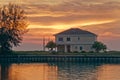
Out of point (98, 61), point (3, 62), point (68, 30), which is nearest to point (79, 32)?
point (68, 30)

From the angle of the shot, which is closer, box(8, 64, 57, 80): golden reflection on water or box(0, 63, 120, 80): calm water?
box(8, 64, 57, 80): golden reflection on water

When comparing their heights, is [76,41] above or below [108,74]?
above

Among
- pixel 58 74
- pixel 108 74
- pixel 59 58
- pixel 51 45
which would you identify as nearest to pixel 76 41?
pixel 51 45

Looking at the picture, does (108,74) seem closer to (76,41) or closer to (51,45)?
(76,41)

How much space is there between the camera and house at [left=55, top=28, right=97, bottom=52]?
388 ft

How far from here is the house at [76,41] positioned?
11825cm

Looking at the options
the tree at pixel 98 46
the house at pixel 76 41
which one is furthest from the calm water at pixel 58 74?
the house at pixel 76 41

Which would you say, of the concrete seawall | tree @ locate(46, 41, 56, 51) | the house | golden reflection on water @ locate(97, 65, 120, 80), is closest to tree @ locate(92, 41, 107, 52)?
the house

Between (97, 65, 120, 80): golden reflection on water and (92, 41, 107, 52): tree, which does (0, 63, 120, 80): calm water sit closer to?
(97, 65, 120, 80): golden reflection on water

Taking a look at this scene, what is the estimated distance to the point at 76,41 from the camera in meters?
119

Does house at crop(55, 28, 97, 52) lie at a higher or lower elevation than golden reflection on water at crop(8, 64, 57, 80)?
higher

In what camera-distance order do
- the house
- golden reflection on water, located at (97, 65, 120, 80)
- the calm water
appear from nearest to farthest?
the calm water → golden reflection on water, located at (97, 65, 120, 80) → the house

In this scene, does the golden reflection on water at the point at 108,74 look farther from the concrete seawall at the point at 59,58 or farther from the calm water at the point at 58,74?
the concrete seawall at the point at 59,58

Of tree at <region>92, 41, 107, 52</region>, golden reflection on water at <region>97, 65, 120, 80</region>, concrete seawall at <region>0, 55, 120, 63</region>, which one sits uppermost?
tree at <region>92, 41, 107, 52</region>
